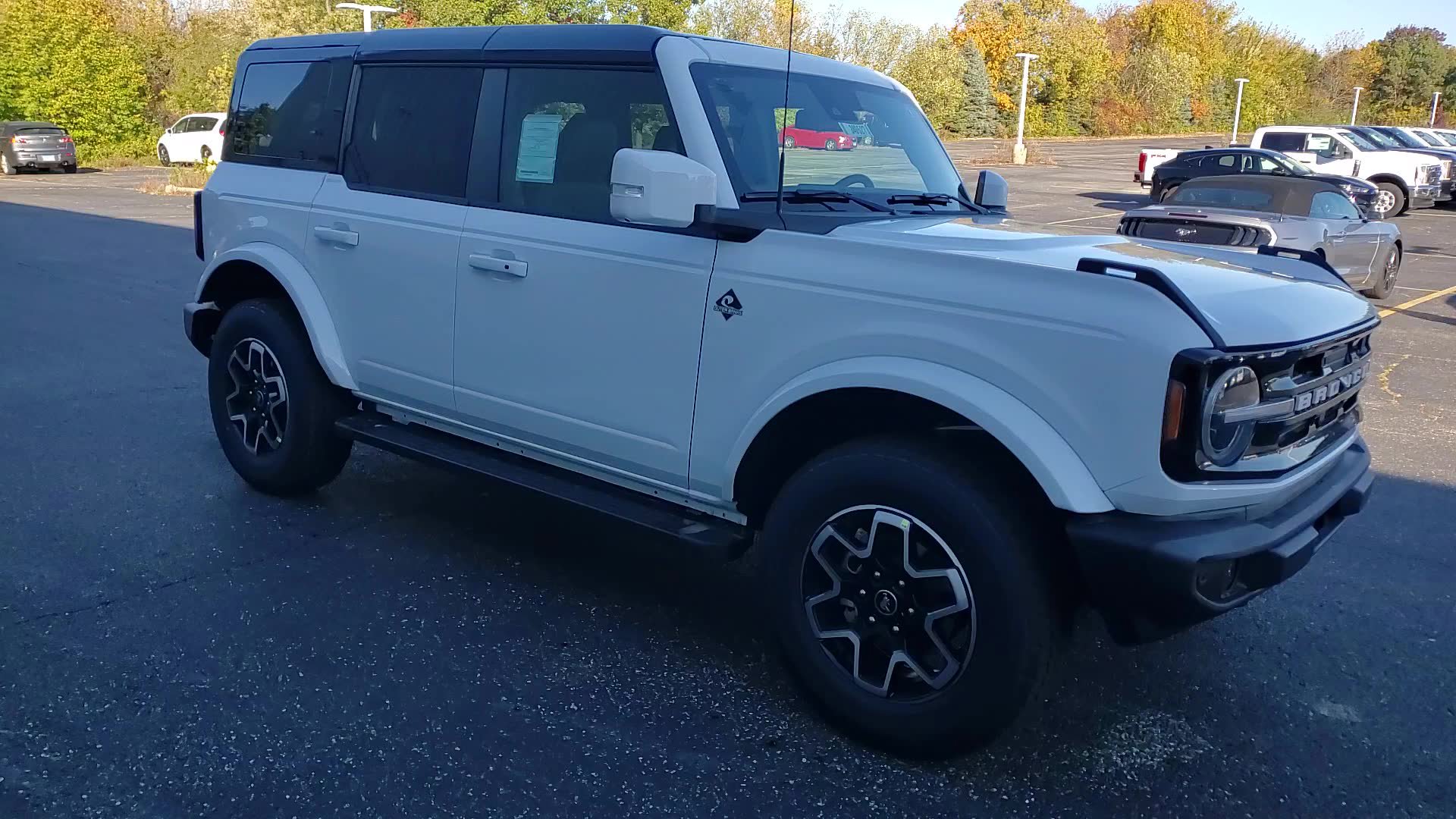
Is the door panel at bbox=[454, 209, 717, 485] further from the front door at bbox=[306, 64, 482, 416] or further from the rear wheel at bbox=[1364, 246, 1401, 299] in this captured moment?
the rear wheel at bbox=[1364, 246, 1401, 299]

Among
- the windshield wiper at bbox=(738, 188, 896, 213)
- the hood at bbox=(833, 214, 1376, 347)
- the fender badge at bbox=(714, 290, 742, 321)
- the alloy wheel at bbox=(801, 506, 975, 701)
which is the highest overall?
the windshield wiper at bbox=(738, 188, 896, 213)

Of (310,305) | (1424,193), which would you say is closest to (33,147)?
(310,305)

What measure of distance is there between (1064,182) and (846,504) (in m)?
34.8

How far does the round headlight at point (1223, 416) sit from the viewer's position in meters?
2.85

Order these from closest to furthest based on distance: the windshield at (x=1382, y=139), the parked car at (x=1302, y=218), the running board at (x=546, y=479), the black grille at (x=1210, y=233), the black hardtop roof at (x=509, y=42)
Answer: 1. the running board at (x=546, y=479)
2. the black hardtop roof at (x=509, y=42)
3. the black grille at (x=1210, y=233)
4. the parked car at (x=1302, y=218)
5. the windshield at (x=1382, y=139)

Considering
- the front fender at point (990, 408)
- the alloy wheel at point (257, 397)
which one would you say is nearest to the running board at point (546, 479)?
the alloy wheel at point (257, 397)

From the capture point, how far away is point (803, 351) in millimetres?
3432

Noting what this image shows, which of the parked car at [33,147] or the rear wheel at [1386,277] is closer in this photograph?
the rear wheel at [1386,277]

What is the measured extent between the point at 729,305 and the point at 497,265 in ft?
3.52

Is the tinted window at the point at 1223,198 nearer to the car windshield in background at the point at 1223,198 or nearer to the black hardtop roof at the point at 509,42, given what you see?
the car windshield in background at the point at 1223,198

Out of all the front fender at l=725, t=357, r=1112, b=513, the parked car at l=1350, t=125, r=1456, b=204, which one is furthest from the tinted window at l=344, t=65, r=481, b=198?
the parked car at l=1350, t=125, r=1456, b=204

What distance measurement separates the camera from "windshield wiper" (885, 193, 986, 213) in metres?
4.32

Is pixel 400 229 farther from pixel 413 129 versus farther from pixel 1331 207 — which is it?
pixel 1331 207

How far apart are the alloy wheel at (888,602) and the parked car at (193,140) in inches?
1383
